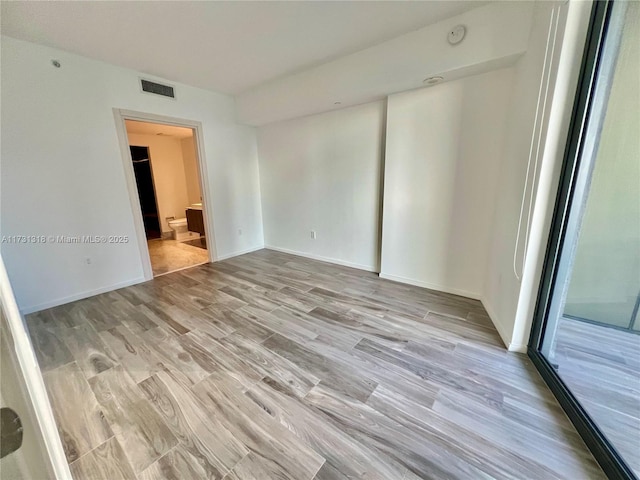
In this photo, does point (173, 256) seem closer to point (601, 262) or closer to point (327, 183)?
point (327, 183)

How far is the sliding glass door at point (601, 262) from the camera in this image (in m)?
1.28

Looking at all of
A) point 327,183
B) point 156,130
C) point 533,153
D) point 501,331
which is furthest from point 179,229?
point 533,153

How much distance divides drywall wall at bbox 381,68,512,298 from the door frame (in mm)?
2735

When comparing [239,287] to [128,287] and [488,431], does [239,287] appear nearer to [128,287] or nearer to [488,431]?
[128,287]

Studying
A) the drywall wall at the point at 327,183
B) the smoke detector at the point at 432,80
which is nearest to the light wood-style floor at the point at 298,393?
the drywall wall at the point at 327,183

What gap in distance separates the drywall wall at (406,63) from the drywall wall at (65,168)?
1.62 meters

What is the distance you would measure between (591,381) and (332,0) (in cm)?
317

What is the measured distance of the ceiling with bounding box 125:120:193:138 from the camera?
452cm

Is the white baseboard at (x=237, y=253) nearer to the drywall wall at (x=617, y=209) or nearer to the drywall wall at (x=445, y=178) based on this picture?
the drywall wall at (x=445, y=178)

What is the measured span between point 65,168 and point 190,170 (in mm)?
3707

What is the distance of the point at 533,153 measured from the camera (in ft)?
5.80

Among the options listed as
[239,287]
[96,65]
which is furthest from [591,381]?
[96,65]

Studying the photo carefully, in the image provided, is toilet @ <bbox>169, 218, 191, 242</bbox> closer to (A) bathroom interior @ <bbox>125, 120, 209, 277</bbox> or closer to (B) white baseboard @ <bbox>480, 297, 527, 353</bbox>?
(A) bathroom interior @ <bbox>125, 120, 209, 277</bbox>

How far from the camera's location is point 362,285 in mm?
3180
